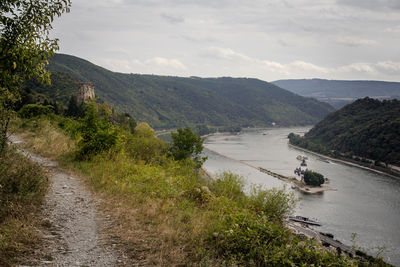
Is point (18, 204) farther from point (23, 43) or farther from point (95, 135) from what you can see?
point (95, 135)

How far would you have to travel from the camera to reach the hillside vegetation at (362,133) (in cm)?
7600

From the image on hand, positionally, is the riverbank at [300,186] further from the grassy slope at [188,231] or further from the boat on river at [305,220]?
the grassy slope at [188,231]

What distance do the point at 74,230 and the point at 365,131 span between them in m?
100.0

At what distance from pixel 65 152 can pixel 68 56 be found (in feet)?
526

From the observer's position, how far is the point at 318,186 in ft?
175

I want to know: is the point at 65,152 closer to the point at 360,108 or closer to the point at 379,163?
the point at 379,163

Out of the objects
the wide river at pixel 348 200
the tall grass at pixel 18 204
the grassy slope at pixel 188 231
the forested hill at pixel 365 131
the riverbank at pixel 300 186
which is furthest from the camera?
the forested hill at pixel 365 131

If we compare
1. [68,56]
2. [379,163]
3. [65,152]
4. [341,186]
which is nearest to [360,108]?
[379,163]

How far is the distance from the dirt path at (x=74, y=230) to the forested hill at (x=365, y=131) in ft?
266

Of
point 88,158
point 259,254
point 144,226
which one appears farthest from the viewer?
point 88,158

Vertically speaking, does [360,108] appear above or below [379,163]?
above

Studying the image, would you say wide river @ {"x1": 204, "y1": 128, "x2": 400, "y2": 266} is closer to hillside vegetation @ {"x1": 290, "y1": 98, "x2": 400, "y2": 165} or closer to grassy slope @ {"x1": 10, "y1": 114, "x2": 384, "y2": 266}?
hillside vegetation @ {"x1": 290, "y1": 98, "x2": 400, "y2": 165}

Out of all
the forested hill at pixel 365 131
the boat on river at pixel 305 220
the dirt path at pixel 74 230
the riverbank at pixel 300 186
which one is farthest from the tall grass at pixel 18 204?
the forested hill at pixel 365 131

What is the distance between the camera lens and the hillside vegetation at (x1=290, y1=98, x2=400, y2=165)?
76000 millimetres
